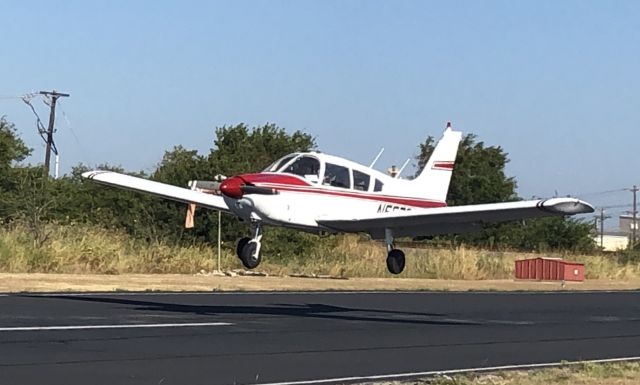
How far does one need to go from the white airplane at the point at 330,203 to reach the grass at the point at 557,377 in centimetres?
861

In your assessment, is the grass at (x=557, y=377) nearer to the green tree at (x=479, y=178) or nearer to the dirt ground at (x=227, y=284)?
the dirt ground at (x=227, y=284)

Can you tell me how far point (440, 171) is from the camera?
28.5 metres

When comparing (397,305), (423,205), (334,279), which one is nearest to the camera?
(397,305)

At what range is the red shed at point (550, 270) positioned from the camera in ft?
134

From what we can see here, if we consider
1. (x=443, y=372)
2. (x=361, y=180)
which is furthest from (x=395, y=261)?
(x=443, y=372)

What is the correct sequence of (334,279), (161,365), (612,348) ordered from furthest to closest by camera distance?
1. (334,279)
2. (612,348)
3. (161,365)

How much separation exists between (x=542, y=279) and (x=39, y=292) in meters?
22.8

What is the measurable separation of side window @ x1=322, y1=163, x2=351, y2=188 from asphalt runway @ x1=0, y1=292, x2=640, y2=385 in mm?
2428

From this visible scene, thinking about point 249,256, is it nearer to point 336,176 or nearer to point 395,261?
point 336,176

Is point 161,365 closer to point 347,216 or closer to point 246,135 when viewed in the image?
point 347,216

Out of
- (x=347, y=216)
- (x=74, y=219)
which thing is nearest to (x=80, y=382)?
(x=347, y=216)

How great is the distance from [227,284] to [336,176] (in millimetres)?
5474

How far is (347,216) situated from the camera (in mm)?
24484

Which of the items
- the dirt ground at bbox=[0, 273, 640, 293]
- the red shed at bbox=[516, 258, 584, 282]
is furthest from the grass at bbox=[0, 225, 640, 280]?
the dirt ground at bbox=[0, 273, 640, 293]
